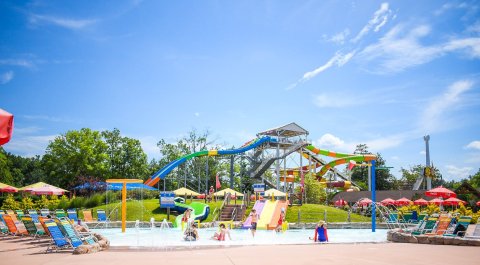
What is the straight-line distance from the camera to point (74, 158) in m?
50.3

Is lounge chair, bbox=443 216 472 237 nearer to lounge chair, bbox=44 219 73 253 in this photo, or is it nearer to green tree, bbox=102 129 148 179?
lounge chair, bbox=44 219 73 253

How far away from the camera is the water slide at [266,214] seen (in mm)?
25456

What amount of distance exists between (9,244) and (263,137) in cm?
2894

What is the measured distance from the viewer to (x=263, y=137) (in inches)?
1578

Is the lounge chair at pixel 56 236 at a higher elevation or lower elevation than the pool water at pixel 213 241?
higher

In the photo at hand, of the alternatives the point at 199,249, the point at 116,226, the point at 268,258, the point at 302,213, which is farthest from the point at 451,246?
the point at 116,226

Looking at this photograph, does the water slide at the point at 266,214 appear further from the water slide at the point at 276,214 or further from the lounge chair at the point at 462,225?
the lounge chair at the point at 462,225

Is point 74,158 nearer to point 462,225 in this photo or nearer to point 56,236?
point 56,236

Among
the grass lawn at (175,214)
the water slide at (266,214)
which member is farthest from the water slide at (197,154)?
the water slide at (266,214)

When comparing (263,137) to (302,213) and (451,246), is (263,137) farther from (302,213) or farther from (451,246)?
(451,246)

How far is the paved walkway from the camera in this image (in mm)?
9086

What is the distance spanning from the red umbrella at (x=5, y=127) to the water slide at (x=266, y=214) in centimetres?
2085

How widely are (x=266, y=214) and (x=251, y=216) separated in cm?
323

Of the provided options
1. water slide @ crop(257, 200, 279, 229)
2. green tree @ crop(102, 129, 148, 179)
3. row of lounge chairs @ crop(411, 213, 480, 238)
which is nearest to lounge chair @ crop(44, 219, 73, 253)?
row of lounge chairs @ crop(411, 213, 480, 238)
